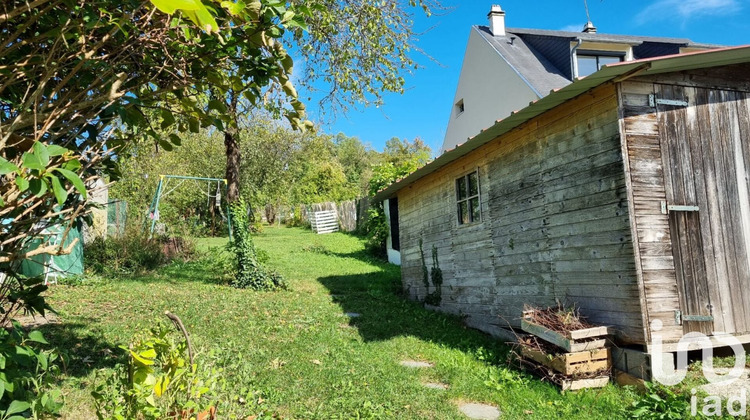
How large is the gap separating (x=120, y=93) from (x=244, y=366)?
11.8 ft

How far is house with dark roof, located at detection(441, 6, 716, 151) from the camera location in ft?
42.9

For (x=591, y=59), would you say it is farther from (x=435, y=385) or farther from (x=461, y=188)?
(x=435, y=385)

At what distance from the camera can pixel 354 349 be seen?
20.9 ft

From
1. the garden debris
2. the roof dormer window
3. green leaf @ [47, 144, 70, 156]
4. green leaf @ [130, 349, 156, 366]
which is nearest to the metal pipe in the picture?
the roof dormer window

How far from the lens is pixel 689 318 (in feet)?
15.9

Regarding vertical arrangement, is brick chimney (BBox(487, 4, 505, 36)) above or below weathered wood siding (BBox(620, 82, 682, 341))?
above

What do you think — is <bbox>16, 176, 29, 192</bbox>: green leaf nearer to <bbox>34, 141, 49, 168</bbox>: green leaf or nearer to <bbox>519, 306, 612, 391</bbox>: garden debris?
<bbox>34, 141, 49, 168</bbox>: green leaf

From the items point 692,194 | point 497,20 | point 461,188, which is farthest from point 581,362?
point 497,20

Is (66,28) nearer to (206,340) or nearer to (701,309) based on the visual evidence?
(206,340)

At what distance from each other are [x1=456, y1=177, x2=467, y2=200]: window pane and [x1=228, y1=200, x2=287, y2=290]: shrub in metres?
4.68

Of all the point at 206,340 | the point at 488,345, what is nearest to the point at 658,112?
the point at 488,345

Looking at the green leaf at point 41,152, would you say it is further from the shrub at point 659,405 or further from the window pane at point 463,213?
the window pane at point 463,213

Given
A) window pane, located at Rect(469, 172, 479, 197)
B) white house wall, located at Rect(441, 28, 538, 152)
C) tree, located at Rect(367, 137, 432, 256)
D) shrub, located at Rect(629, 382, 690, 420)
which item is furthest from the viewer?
tree, located at Rect(367, 137, 432, 256)

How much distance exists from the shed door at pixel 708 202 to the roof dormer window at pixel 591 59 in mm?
8274
